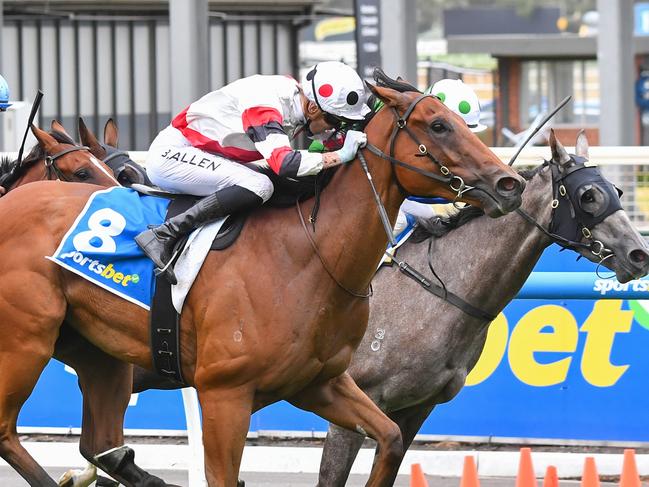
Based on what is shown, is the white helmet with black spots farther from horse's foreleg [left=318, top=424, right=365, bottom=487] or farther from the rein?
horse's foreleg [left=318, top=424, right=365, bottom=487]

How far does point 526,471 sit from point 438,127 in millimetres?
2048

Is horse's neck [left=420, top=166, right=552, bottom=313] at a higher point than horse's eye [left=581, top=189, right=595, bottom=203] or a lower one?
lower

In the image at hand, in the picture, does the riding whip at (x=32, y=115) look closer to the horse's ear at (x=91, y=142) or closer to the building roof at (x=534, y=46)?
the horse's ear at (x=91, y=142)

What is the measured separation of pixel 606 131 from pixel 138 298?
34.2 ft

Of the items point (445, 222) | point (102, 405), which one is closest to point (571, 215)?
point (445, 222)

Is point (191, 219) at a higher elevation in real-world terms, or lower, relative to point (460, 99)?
lower

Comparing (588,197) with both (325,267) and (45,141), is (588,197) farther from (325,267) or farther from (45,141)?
(45,141)

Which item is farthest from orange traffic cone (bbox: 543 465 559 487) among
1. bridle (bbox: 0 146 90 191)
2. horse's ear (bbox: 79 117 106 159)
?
horse's ear (bbox: 79 117 106 159)

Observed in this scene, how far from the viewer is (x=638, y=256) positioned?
660 centimetres

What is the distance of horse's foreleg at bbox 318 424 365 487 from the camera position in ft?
21.7

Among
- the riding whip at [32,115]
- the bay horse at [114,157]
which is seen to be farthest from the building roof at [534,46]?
the riding whip at [32,115]

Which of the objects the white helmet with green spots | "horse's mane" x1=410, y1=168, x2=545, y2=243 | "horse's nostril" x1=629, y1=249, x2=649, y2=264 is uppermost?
the white helmet with green spots

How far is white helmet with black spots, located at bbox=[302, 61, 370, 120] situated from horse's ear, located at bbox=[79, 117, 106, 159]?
2.76 metres

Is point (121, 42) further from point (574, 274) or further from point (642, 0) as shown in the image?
point (642, 0)
